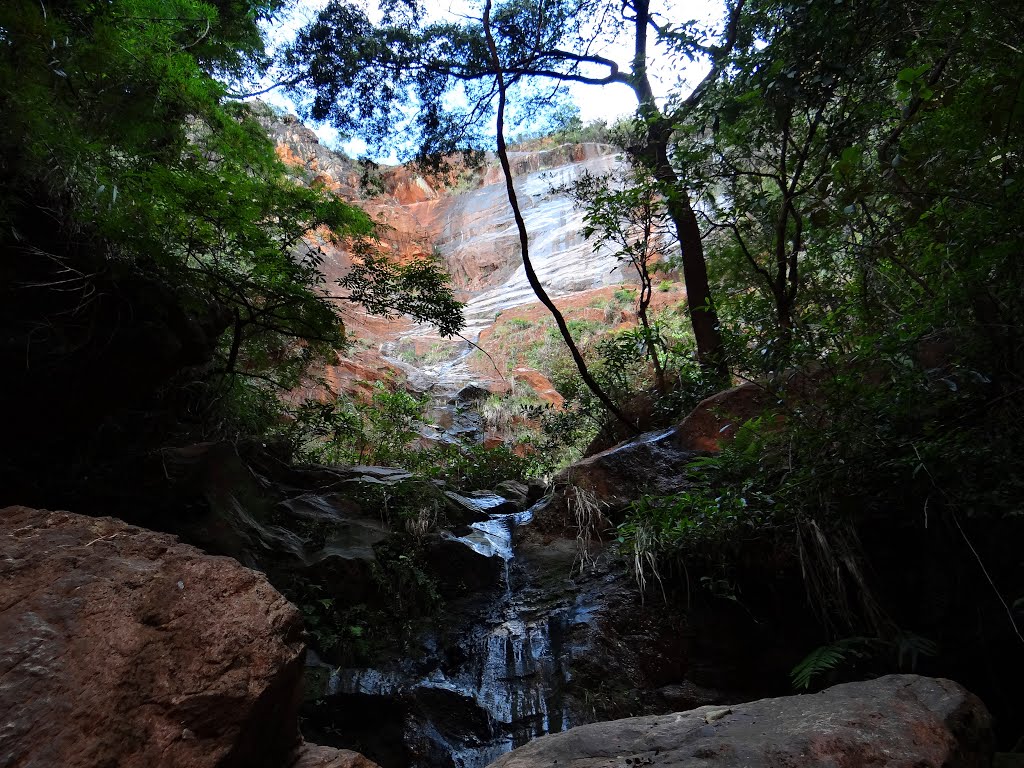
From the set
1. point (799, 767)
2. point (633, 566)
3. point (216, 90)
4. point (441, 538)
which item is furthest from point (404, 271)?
point (799, 767)

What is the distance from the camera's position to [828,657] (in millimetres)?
2881

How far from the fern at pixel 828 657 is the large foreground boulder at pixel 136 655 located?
91.2 inches

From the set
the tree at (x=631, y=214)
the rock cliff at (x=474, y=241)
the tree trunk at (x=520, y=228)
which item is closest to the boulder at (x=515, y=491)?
the tree trunk at (x=520, y=228)

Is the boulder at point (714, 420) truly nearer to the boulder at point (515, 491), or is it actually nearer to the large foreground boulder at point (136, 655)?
the boulder at point (515, 491)

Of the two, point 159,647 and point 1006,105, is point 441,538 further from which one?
point 1006,105

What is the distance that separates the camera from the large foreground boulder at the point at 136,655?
5.26ft

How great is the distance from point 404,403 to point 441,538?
416 centimetres

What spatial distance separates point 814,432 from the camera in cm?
328

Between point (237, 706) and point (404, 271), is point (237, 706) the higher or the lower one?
the lower one

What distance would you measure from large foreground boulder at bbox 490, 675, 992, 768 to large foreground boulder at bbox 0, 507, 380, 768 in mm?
996

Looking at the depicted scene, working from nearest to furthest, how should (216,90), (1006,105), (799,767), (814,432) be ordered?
(799,767), (1006,105), (814,432), (216,90)

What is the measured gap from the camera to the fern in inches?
112

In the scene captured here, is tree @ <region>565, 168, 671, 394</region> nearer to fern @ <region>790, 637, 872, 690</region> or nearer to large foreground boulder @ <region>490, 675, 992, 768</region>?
fern @ <region>790, 637, 872, 690</region>

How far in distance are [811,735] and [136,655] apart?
7.75ft
